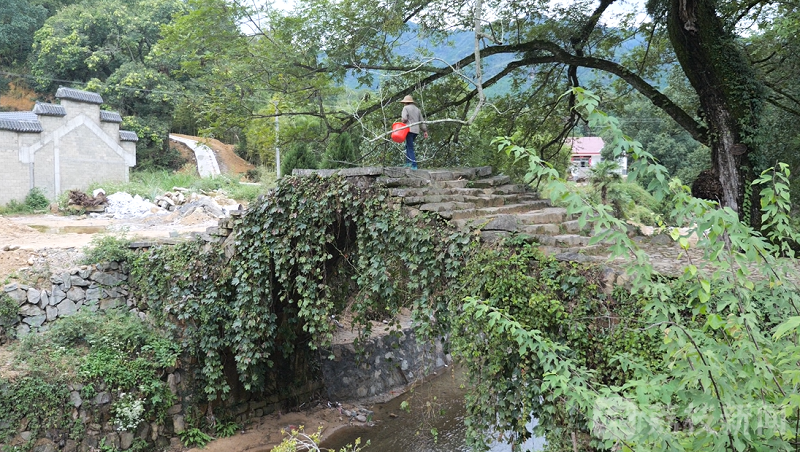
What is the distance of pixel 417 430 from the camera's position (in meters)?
8.48

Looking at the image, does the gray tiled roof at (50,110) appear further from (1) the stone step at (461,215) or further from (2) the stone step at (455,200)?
(1) the stone step at (461,215)

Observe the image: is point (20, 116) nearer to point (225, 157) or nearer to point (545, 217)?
point (225, 157)

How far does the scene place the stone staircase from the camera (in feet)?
18.6

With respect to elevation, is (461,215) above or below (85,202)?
above

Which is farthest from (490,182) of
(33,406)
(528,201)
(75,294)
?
(75,294)

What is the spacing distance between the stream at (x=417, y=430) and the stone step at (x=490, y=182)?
277 centimetres

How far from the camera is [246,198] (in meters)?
17.6

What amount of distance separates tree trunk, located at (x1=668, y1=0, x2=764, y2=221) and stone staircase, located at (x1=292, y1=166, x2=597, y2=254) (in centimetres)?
230

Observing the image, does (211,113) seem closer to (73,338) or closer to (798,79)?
(73,338)

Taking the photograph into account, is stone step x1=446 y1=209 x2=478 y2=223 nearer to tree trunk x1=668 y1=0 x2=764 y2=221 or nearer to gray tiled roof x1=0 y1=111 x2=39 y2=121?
tree trunk x1=668 y1=0 x2=764 y2=221

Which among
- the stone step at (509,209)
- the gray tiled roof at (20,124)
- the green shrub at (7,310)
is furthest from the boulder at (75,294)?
the gray tiled roof at (20,124)

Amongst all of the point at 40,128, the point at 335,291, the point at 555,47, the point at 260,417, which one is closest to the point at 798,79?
the point at 555,47

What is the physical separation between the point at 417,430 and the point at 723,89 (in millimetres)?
6125

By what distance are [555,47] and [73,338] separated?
8369mm
